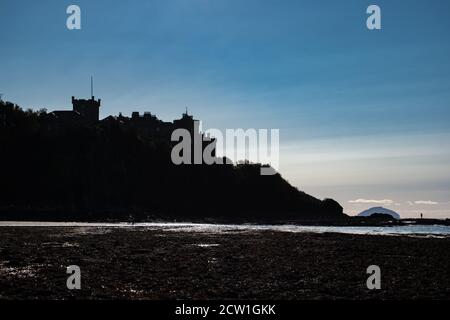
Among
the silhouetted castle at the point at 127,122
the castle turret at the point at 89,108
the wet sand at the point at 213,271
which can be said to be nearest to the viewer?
the wet sand at the point at 213,271

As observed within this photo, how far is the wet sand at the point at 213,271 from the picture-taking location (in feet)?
66.5

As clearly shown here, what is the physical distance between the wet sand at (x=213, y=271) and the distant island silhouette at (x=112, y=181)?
5301 cm

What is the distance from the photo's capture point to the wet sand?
20.3m

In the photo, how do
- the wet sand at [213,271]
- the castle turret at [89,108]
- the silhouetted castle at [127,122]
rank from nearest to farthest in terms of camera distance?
1. the wet sand at [213,271]
2. the silhouetted castle at [127,122]
3. the castle turret at [89,108]

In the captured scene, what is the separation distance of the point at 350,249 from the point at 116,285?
78.5ft

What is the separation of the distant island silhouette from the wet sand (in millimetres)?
53014

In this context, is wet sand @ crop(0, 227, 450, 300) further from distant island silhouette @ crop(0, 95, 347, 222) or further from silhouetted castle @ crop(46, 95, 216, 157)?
silhouetted castle @ crop(46, 95, 216, 157)

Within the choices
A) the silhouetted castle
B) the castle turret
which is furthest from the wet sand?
the castle turret

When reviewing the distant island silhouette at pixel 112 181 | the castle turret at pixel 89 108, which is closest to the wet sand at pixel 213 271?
the distant island silhouette at pixel 112 181

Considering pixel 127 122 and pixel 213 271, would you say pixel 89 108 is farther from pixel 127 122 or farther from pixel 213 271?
pixel 213 271

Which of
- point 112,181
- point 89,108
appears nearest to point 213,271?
point 112,181

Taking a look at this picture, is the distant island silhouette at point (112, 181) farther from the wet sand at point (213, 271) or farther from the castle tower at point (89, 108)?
the wet sand at point (213, 271)

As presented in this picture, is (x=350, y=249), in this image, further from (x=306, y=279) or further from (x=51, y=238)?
(x=51, y=238)
